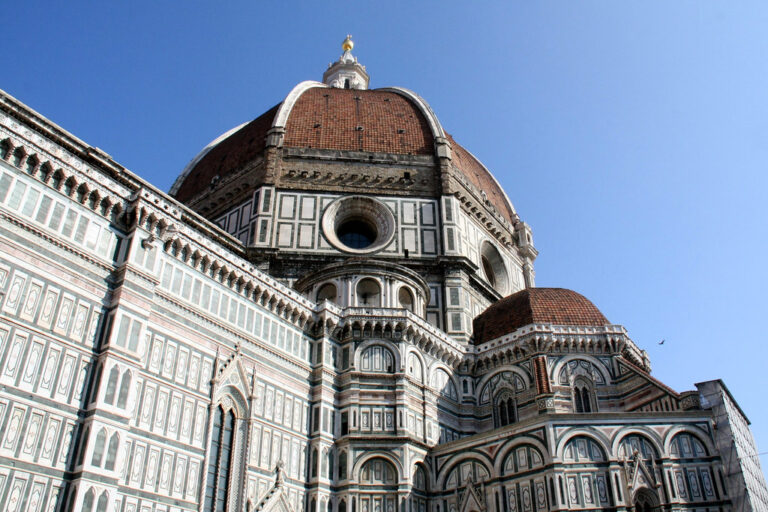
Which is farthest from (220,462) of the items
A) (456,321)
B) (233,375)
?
(456,321)

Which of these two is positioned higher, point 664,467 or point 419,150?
point 419,150

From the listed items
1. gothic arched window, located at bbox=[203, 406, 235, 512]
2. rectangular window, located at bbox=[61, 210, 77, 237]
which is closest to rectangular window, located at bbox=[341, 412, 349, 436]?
gothic arched window, located at bbox=[203, 406, 235, 512]

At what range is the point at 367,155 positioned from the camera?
3659 cm

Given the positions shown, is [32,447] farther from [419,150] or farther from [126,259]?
[419,150]

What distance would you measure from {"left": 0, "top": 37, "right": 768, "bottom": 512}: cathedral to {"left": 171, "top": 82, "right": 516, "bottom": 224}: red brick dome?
0.93 m

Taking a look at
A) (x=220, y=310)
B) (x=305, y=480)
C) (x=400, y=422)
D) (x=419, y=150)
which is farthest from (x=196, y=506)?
(x=419, y=150)

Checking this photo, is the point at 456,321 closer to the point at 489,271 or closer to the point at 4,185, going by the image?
the point at 489,271

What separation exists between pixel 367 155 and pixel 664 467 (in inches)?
846

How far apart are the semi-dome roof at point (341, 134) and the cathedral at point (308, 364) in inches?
36.6

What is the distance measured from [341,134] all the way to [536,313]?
15627 mm

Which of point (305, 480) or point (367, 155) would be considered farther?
point (367, 155)

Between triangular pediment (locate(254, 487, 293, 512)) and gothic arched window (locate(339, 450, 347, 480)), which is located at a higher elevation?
gothic arched window (locate(339, 450, 347, 480))

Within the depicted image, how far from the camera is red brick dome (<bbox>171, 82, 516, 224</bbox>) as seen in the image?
37.9 meters

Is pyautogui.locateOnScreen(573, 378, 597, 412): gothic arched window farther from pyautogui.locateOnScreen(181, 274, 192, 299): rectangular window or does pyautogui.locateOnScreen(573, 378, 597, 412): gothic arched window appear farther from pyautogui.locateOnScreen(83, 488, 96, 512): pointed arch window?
pyautogui.locateOnScreen(83, 488, 96, 512): pointed arch window
